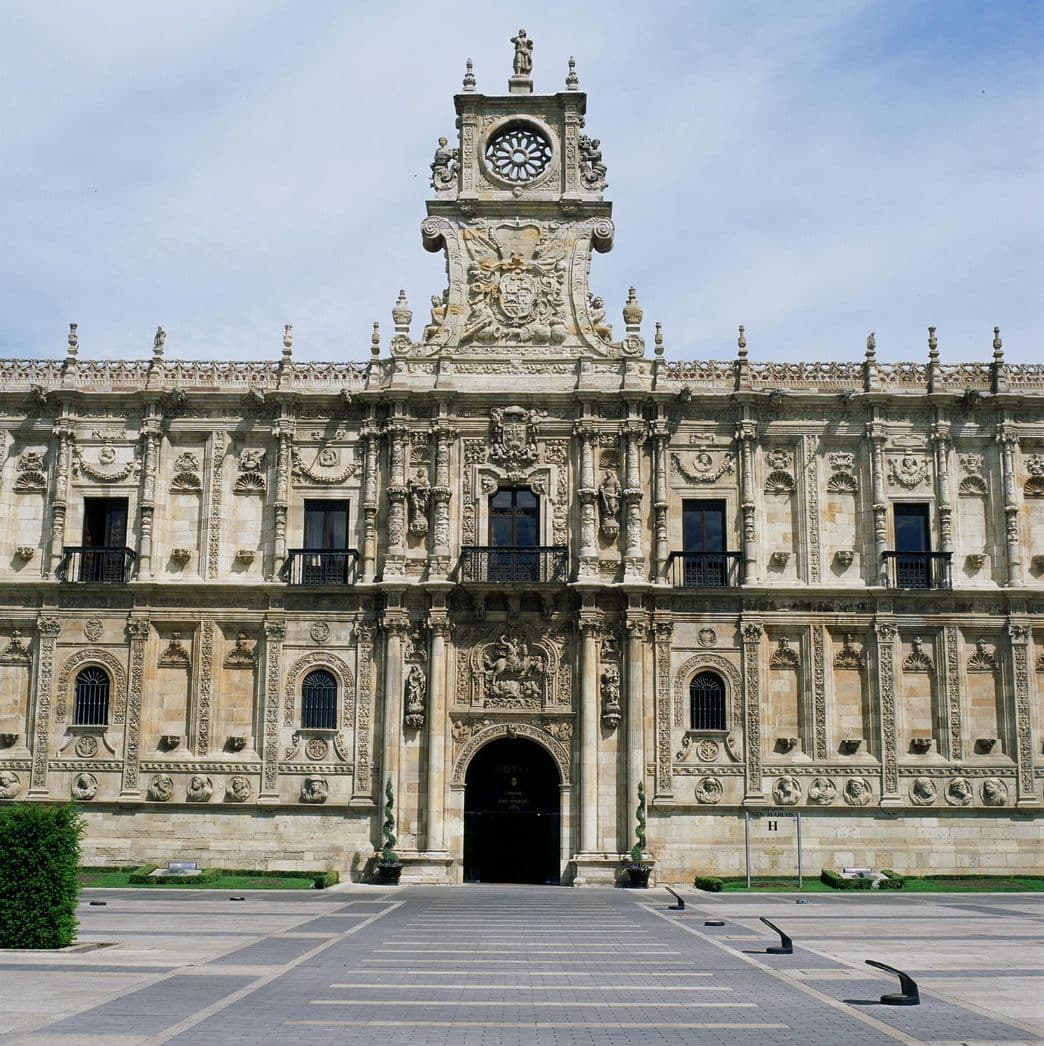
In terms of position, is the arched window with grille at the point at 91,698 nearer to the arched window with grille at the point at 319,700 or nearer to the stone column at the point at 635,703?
the arched window with grille at the point at 319,700

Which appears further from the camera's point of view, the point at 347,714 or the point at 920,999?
the point at 347,714

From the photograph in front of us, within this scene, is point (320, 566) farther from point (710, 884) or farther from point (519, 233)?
point (710, 884)

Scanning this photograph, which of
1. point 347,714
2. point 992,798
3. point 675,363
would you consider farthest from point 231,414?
point 992,798

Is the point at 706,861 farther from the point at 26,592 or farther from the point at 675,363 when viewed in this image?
the point at 26,592

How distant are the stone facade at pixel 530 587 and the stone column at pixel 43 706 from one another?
0.14m

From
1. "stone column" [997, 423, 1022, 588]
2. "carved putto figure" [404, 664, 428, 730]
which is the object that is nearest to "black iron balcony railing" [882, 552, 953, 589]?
"stone column" [997, 423, 1022, 588]

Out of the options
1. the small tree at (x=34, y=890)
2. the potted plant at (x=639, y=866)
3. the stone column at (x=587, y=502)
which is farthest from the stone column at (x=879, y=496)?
the small tree at (x=34, y=890)

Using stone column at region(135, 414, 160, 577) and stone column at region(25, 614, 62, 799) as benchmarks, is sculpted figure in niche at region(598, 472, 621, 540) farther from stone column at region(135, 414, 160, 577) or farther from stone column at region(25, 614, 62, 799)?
stone column at region(25, 614, 62, 799)

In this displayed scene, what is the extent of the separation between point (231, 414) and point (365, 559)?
6.85 metres

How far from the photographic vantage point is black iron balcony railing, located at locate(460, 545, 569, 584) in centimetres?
4391

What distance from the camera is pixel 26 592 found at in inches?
1759

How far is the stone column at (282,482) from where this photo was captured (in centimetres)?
4484

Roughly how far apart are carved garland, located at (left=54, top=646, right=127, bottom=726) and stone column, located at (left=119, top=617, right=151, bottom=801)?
32cm

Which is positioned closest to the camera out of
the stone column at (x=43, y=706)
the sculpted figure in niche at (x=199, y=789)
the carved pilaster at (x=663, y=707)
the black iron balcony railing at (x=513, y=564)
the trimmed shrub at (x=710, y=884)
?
the trimmed shrub at (x=710, y=884)
